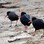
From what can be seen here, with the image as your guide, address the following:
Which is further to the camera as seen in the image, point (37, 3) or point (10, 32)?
point (37, 3)

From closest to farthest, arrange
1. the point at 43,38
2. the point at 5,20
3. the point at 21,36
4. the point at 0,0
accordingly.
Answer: the point at 43,38
the point at 21,36
the point at 5,20
the point at 0,0

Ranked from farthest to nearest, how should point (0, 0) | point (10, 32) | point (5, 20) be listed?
point (0, 0)
point (5, 20)
point (10, 32)

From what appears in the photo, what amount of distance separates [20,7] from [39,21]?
6165 millimetres

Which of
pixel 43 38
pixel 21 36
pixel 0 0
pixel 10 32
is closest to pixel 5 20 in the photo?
pixel 10 32

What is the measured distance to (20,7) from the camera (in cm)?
1366

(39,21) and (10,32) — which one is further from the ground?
(39,21)

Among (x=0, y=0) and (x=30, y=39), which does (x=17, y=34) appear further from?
(x=0, y=0)

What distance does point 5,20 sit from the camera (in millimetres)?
10477

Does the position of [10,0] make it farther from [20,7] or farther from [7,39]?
[7,39]

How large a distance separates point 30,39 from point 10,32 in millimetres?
1207

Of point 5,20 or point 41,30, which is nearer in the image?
point 41,30

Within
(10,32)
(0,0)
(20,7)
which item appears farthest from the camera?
(0,0)

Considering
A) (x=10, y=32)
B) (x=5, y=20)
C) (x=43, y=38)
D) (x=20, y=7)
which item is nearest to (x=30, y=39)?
(x=43, y=38)

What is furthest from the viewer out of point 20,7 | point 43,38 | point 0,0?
point 0,0
